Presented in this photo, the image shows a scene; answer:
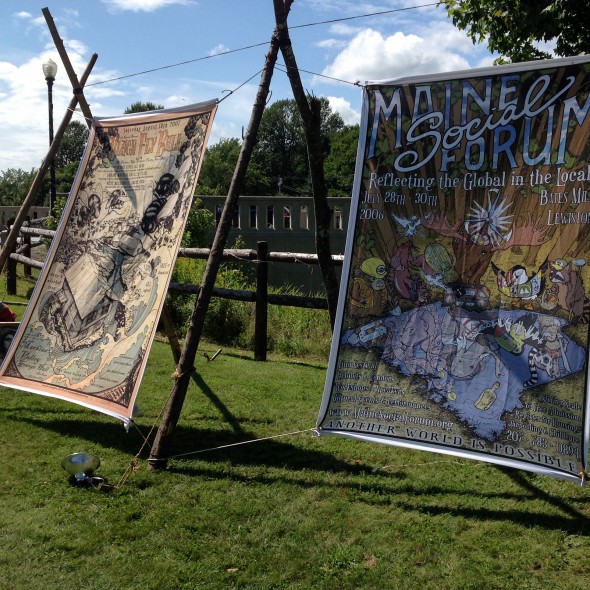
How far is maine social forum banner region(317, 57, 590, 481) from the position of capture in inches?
182

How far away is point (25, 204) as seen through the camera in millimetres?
8336

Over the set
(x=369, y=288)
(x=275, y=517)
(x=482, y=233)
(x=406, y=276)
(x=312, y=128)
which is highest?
(x=312, y=128)

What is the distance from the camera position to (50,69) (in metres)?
13.7

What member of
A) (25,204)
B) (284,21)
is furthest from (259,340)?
(284,21)

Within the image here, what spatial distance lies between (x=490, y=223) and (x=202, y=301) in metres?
2.34

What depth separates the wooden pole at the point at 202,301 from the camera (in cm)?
575

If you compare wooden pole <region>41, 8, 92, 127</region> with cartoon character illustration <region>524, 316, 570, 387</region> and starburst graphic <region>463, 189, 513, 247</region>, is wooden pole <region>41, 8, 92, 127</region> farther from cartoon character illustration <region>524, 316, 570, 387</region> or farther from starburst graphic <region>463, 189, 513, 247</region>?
cartoon character illustration <region>524, 316, 570, 387</region>

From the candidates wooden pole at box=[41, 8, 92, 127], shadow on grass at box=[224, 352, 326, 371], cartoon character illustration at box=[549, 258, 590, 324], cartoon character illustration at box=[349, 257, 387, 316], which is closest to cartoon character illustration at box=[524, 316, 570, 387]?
cartoon character illustration at box=[549, 258, 590, 324]

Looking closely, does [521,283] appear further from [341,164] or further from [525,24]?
[341,164]

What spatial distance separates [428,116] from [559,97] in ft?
2.90

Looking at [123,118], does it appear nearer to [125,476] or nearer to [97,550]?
[125,476]

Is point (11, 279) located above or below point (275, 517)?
above

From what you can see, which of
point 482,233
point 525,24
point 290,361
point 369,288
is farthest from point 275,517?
point 525,24

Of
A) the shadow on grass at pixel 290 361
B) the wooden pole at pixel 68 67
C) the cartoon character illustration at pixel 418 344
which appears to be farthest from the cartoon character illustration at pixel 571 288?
the wooden pole at pixel 68 67
